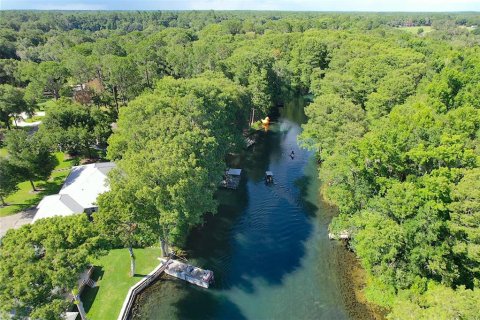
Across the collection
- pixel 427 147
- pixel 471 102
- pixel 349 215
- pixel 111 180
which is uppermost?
pixel 471 102

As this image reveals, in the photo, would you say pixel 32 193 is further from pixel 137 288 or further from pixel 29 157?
pixel 137 288

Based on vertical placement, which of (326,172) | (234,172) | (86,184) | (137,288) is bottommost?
(137,288)

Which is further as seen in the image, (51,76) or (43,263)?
(51,76)

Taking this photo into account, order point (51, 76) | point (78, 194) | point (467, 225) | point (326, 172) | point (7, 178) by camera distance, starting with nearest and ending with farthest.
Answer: point (467, 225) < point (7, 178) < point (326, 172) < point (78, 194) < point (51, 76)

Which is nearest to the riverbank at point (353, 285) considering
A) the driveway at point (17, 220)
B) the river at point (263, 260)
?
the river at point (263, 260)

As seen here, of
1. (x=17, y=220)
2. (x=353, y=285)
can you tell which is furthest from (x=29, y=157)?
(x=353, y=285)

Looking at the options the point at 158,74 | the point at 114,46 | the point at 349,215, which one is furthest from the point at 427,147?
the point at 114,46

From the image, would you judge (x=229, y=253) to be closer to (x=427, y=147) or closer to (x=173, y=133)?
(x=173, y=133)

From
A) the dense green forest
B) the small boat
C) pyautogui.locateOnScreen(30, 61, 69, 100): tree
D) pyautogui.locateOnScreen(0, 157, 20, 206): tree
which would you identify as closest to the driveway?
pyautogui.locateOnScreen(0, 157, 20, 206): tree
